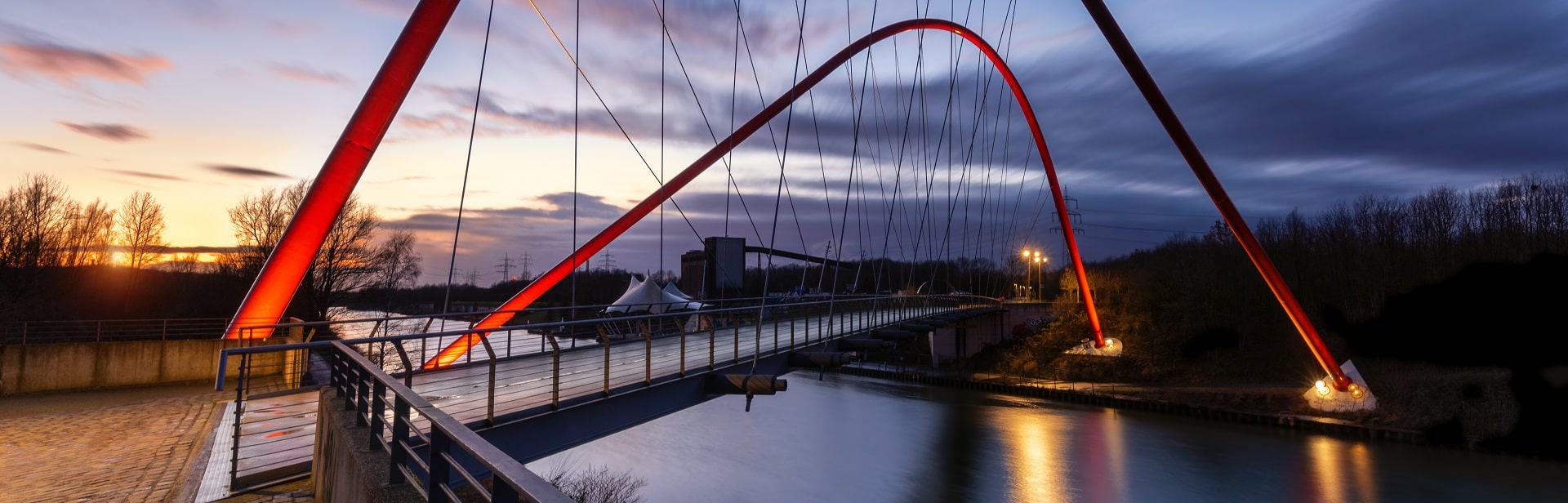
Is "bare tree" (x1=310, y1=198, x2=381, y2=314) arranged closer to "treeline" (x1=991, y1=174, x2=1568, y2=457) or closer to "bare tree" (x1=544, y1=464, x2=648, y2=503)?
"bare tree" (x1=544, y1=464, x2=648, y2=503)

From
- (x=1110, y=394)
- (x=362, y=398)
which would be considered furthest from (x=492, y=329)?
(x=1110, y=394)

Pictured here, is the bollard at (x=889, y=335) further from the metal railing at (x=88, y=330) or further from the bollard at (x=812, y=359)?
the metal railing at (x=88, y=330)

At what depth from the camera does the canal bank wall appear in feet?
89.6

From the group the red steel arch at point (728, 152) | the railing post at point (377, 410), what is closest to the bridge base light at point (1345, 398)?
the red steel arch at point (728, 152)

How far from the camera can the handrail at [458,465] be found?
165 cm

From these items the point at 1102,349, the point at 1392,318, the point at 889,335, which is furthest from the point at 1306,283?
the point at 889,335

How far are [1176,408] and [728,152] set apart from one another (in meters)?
25.2

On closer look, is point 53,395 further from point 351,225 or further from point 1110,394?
point 1110,394

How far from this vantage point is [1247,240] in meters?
24.1

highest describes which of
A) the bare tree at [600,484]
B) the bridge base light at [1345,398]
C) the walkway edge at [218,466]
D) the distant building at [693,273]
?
the distant building at [693,273]

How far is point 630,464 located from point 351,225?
17.5 meters

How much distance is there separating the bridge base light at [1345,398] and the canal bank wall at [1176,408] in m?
0.57

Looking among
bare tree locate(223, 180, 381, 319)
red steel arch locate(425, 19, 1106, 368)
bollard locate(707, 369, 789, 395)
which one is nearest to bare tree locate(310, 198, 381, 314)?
bare tree locate(223, 180, 381, 319)

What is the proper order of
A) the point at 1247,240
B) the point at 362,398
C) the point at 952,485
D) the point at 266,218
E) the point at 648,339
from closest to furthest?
the point at 362,398 → the point at 648,339 → the point at 1247,240 → the point at 952,485 → the point at 266,218
